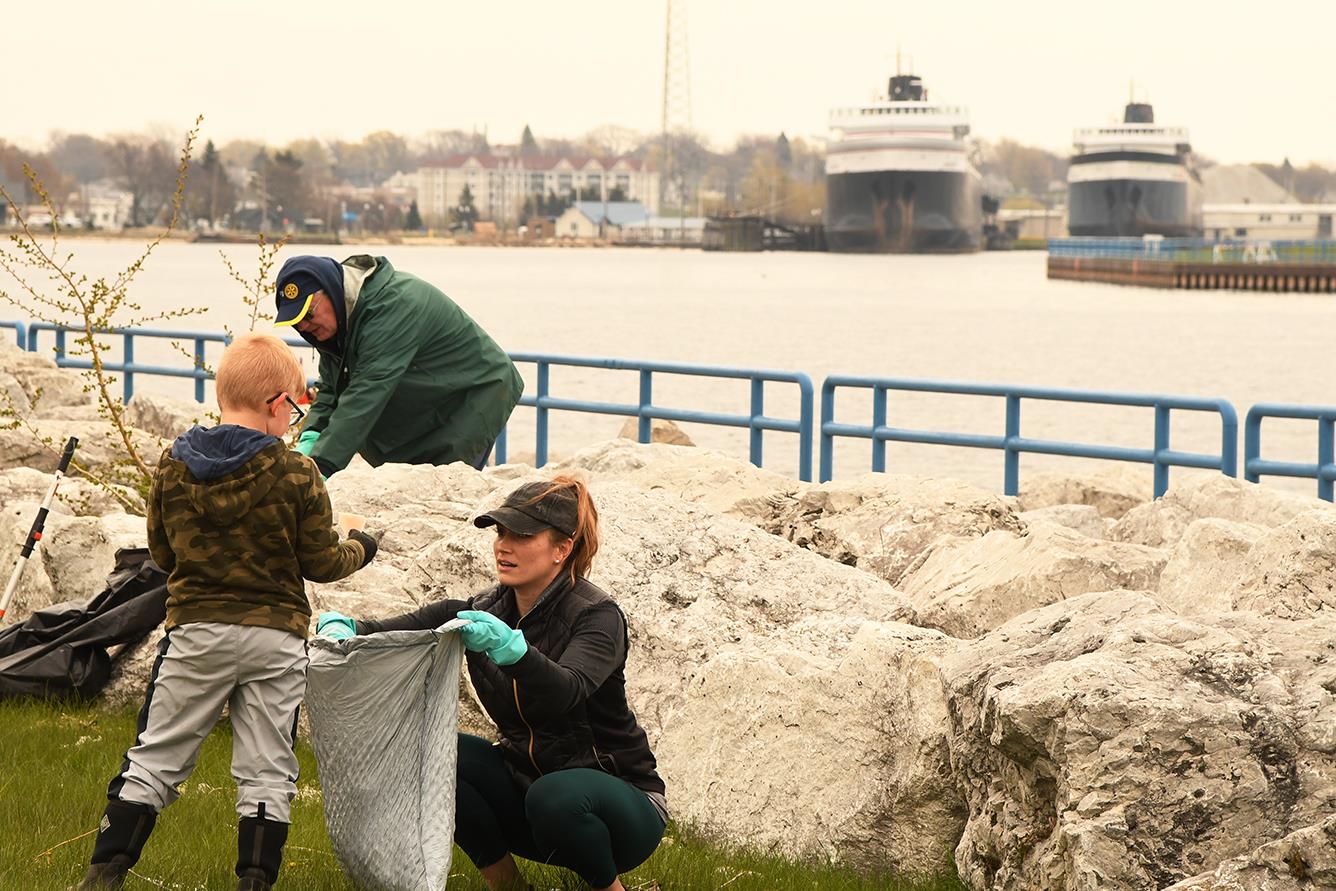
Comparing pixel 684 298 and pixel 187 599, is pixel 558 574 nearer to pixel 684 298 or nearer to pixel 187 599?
pixel 187 599

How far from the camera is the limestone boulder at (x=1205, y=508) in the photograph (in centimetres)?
826

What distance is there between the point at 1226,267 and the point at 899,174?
34576mm

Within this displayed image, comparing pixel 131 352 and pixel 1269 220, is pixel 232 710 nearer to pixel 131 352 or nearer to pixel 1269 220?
pixel 131 352

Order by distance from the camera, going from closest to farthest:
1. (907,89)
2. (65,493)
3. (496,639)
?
1. (496,639)
2. (65,493)
3. (907,89)

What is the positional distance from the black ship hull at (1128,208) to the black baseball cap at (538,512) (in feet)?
378

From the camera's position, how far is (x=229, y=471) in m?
3.97

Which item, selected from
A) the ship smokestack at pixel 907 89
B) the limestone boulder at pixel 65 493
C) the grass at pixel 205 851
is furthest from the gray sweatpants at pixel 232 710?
the ship smokestack at pixel 907 89

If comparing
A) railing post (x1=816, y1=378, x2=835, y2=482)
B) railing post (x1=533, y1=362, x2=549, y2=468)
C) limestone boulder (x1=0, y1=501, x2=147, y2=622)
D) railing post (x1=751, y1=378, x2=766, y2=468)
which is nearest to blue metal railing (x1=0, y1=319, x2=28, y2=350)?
railing post (x1=533, y1=362, x2=549, y2=468)

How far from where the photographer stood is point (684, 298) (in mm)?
82938

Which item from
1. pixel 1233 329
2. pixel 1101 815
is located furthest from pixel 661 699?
pixel 1233 329

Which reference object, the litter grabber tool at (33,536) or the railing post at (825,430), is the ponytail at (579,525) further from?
the railing post at (825,430)

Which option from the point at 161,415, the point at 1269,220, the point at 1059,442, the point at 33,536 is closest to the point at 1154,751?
the point at 33,536

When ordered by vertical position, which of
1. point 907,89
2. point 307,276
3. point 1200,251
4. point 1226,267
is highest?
point 907,89

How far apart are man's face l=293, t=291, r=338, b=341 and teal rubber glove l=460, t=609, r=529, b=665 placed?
2.46 meters
